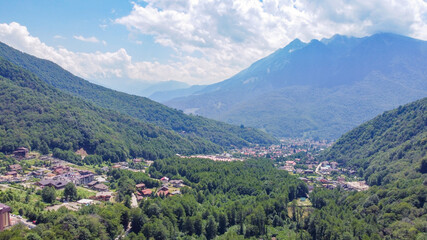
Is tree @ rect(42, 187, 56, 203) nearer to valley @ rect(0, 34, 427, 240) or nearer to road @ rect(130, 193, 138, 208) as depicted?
valley @ rect(0, 34, 427, 240)

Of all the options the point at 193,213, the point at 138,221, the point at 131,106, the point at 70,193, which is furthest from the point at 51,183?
the point at 131,106

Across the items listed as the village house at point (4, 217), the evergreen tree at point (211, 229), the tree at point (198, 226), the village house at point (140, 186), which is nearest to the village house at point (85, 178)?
the village house at point (140, 186)

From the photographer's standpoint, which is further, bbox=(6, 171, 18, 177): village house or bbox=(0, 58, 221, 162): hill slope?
bbox=(0, 58, 221, 162): hill slope

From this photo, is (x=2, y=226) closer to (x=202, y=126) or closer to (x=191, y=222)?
(x=191, y=222)

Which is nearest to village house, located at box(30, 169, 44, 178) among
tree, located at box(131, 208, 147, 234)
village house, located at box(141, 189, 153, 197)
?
village house, located at box(141, 189, 153, 197)

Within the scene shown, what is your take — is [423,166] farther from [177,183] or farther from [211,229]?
[177,183]

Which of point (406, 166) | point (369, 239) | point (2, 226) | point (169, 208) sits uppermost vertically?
point (406, 166)

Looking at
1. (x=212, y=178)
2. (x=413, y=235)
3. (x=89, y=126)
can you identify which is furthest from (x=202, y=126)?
(x=413, y=235)
